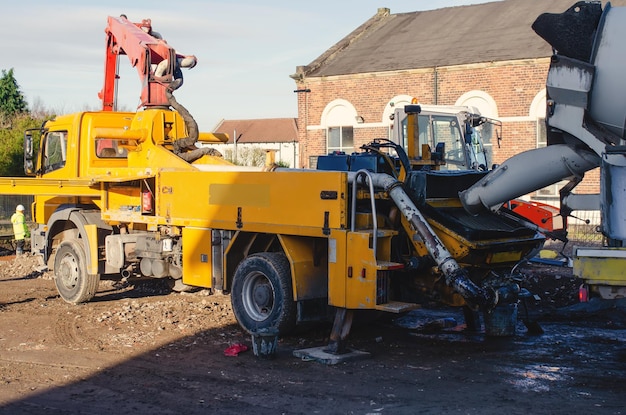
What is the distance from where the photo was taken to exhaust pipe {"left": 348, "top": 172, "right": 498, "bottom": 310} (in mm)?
8391

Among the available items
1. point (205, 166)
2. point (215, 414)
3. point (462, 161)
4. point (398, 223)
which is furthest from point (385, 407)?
point (462, 161)

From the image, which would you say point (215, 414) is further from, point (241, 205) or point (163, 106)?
point (163, 106)

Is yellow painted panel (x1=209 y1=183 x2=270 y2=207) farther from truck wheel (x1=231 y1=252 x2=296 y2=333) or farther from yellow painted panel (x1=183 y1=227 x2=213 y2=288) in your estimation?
truck wheel (x1=231 y1=252 x2=296 y2=333)

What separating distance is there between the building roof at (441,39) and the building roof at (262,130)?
3615 centimetres

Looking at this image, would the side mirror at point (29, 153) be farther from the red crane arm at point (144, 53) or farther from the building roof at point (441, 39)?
the building roof at point (441, 39)


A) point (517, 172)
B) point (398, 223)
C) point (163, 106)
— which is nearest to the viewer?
point (517, 172)

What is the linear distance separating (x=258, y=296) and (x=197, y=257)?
53.4 inches

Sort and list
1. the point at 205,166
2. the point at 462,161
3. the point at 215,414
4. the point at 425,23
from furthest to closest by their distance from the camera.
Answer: the point at 425,23, the point at 462,161, the point at 205,166, the point at 215,414

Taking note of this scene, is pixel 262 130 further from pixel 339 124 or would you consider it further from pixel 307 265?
pixel 307 265

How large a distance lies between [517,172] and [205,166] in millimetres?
5409

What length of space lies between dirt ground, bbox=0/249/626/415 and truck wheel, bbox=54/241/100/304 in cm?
42

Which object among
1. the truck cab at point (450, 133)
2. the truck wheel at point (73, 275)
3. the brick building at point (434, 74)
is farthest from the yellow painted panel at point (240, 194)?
the brick building at point (434, 74)

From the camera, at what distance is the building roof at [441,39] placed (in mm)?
27828

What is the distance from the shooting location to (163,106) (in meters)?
13.1
